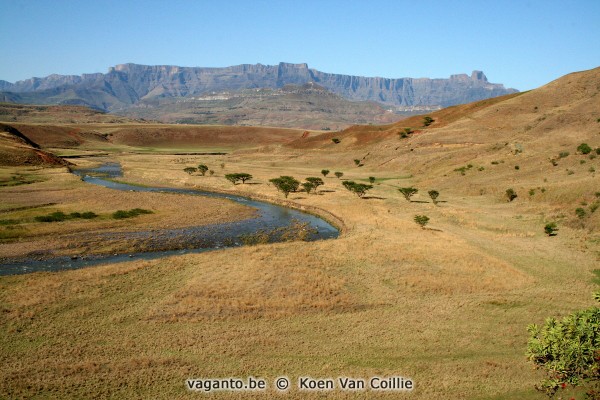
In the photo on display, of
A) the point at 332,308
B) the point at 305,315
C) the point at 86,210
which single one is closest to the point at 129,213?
the point at 86,210

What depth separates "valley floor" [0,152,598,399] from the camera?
1719 cm

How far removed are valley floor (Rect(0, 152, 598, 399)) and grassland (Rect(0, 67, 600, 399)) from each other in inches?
3.3

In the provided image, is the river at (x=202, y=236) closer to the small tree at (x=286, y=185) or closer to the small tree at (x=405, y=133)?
the small tree at (x=286, y=185)

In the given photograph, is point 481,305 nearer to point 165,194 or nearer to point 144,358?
point 144,358

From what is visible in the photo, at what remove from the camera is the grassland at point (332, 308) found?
1733 centimetres

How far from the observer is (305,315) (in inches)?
891

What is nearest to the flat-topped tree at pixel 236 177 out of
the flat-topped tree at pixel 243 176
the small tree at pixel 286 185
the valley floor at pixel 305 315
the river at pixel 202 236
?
the flat-topped tree at pixel 243 176

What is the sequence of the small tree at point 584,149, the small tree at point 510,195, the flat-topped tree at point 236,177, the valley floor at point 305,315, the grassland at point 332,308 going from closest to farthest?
the valley floor at point 305,315, the grassland at point 332,308, the small tree at point 510,195, the small tree at point 584,149, the flat-topped tree at point 236,177

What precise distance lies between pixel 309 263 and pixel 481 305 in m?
11.6

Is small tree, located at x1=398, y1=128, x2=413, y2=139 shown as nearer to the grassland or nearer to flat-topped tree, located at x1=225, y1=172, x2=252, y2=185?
flat-topped tree, located at x1=225, y1=172, x2=252, y2=185

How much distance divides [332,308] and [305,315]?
5.97 feet

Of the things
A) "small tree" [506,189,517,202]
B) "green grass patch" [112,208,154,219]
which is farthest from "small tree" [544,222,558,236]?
"green grass patch" [112,208,154,219]

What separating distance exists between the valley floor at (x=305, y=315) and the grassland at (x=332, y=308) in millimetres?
83

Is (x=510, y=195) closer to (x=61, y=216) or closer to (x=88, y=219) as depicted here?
(x=88, y=219)
